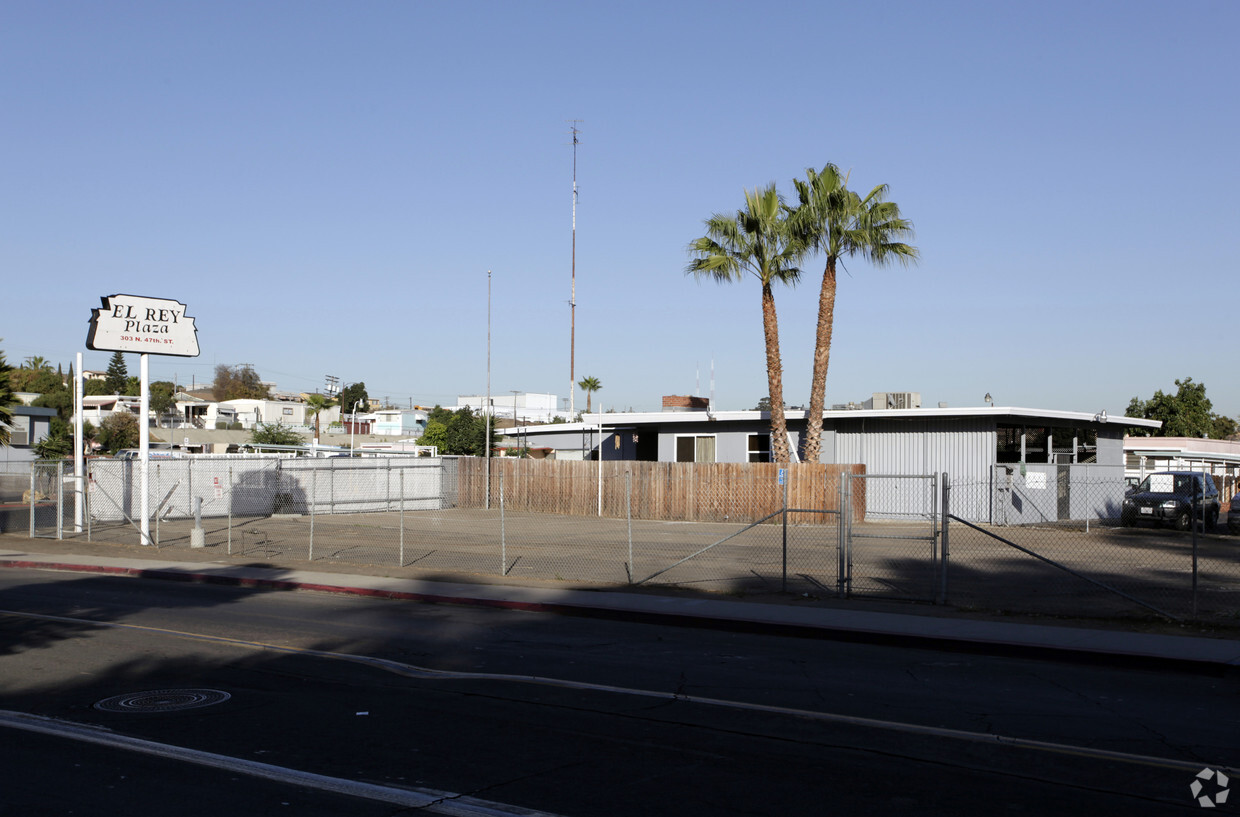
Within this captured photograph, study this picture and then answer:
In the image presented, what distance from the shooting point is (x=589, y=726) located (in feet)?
26.1

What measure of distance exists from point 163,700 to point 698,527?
79.0 feet

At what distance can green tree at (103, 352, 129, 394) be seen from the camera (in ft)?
439

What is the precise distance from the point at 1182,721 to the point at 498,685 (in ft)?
19.4

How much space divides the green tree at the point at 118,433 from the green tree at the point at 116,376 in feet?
204

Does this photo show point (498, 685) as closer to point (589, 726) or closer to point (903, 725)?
point (589, 726)

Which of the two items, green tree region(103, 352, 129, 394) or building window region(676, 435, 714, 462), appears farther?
green tree region(103, 352, 129, 394)

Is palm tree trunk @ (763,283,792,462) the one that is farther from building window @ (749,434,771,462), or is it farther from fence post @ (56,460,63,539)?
fence post @ (56,460,63,539)

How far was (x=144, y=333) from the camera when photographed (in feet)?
81.4

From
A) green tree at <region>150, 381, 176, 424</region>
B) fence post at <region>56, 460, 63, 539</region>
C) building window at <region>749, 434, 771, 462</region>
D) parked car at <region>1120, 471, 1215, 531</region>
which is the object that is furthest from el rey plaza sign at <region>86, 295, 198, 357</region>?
green tree at <region>150, 381, 176, 424</region>

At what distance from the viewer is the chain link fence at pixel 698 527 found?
17.0m

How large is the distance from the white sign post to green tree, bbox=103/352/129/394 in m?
118

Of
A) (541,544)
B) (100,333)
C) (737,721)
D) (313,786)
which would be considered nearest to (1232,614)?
(737,721)

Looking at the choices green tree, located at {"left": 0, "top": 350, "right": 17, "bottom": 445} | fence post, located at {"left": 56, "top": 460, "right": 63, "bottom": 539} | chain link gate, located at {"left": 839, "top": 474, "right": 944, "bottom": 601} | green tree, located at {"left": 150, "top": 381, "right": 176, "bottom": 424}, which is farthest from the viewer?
green tree, located at {"left": 150, "top": 381, "right": 176, "bottom": 424}

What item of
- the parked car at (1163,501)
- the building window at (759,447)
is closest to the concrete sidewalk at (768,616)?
the parked car at (1163,501)
